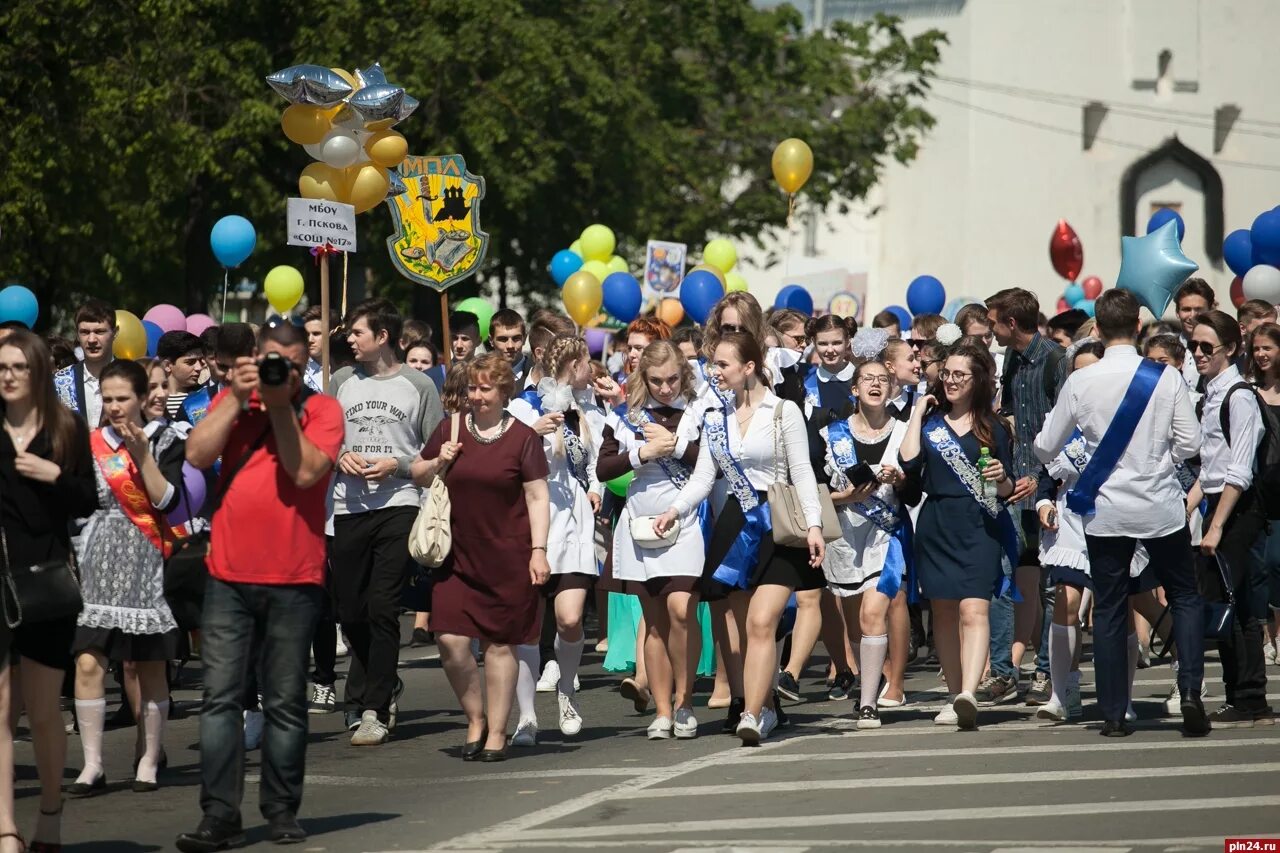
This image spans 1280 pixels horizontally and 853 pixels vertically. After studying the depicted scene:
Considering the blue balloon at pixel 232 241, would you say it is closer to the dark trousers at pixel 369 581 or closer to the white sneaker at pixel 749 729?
the dark trousers at pixel 369 581

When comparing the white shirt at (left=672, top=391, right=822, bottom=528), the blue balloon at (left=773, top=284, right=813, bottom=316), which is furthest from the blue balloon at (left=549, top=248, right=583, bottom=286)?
the white shirt at (left=672, top=391, right=822, bottom=528)

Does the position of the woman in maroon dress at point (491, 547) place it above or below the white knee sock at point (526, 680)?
above

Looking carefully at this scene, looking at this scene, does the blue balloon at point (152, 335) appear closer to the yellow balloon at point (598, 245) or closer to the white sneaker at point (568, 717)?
the white sneaker at point (568, 717)

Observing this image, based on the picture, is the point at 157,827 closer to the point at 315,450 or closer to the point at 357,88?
the point at 315,450

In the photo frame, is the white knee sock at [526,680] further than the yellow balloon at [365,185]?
No

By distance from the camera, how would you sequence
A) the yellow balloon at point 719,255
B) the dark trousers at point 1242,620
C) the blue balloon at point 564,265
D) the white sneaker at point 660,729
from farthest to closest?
1. the yellow balloon at point 719,255
2. the blue balloon at point 564,265
3. the dark trousers at point 1242,620
4. the white sneaker at point 660,729

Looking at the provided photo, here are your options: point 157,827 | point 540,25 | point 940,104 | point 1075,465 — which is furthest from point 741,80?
point 157,827

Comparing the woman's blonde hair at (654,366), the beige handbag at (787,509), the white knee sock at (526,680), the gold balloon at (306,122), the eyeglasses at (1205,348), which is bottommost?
the white knee sock at (526,680)

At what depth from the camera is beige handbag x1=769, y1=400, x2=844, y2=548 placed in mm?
10203

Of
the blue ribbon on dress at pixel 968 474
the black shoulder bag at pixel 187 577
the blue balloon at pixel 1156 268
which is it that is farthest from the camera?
the blue balloon at pixel 1156 268

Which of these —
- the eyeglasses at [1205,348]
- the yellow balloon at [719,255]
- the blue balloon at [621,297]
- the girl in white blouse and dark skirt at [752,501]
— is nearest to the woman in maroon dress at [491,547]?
the girl in white blouse and dark skirt at [752,501]

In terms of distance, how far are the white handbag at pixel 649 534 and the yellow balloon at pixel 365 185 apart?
5109 millimetres

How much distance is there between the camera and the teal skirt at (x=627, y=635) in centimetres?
1335

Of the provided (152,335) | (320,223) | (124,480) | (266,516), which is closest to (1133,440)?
(266,516)
